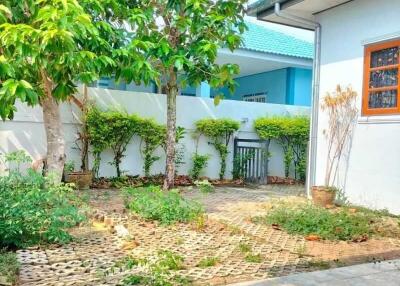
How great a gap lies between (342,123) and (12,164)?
6.47 m

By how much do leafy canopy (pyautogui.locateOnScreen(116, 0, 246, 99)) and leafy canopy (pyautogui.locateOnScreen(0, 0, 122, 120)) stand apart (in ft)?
5.55

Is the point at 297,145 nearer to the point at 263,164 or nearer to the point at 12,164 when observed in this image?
the point at 263,164

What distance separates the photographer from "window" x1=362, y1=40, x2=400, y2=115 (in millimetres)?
6641

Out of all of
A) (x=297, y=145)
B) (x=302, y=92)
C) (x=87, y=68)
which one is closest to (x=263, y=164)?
(x=297, y=145)

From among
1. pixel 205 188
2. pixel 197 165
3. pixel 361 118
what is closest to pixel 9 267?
pixel 205 188

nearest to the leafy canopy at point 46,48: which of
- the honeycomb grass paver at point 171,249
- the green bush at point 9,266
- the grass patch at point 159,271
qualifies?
the green bush at point 9,266

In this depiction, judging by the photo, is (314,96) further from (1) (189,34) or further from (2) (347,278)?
(2) (347,278)

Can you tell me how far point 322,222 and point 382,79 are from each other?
289 centimetres

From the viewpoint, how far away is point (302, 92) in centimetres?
1507

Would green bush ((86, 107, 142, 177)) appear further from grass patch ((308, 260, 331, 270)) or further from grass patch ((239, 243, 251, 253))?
grass patch ((308, 260, 331, 270))

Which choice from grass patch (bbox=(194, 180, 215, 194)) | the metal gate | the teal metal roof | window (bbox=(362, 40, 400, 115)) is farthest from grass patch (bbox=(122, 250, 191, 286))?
the teal metal roof

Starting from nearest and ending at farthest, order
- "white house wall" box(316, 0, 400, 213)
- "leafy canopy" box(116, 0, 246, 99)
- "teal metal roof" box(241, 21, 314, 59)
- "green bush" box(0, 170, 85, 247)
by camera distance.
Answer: "green bush" box(0, 170, 85, 247)
"white house wall" box(316, 0, 400, 213)
"leafy canopy" box(116, 0, 246, 99)
"teal metal roof" box(241, 21, 314, 59)

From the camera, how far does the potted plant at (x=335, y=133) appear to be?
7.25 m

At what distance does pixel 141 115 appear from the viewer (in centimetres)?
982
